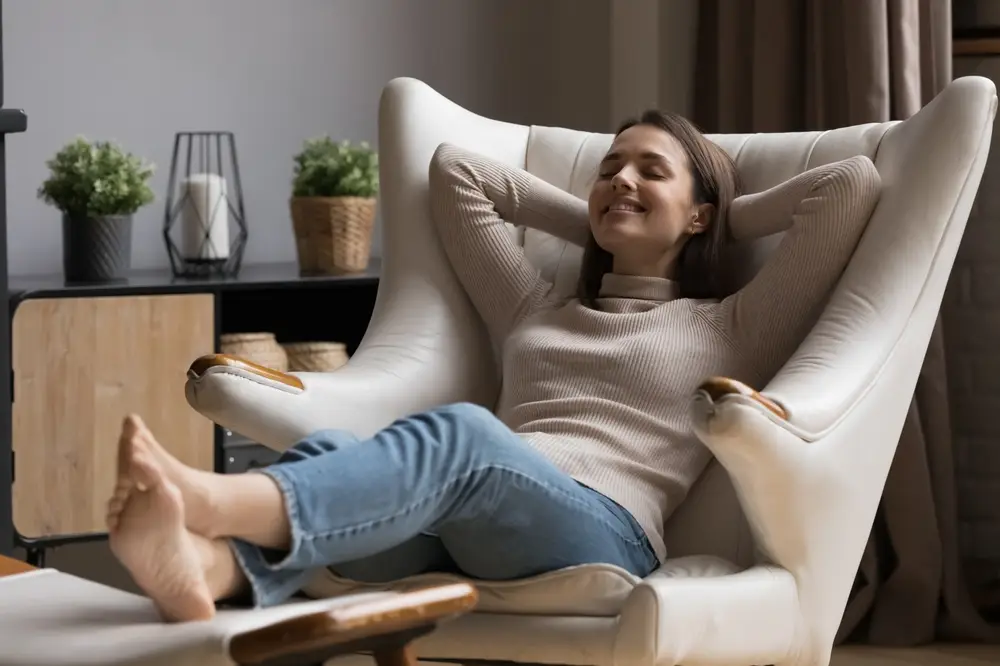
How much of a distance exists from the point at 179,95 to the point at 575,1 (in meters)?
0.98

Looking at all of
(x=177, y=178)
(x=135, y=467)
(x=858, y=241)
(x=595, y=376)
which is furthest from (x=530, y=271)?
(x=177, y=178)

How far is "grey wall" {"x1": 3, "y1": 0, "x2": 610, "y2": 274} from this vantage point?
2.93 m

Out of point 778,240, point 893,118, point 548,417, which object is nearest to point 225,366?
point 548,417

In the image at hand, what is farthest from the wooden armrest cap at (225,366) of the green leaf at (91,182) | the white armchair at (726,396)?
the green leaf at (91,182)

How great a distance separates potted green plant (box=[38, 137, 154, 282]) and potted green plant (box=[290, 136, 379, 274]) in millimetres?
339

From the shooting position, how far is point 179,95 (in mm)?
3053

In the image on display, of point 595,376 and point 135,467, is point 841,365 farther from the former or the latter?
point 135,467

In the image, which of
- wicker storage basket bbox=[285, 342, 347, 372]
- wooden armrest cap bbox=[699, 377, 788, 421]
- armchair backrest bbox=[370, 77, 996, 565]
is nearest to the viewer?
wooden armrest cap bbox=[699, 377, 788, 421]

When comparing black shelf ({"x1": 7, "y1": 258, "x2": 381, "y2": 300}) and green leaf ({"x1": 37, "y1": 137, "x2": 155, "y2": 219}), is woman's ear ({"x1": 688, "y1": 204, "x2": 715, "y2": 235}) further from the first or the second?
green leaf ({"x1": 37, "y1": 137, "x2": 155, "y2": 219})

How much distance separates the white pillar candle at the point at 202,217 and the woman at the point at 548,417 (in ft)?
2.74

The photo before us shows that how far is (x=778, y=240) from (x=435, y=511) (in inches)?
29.8

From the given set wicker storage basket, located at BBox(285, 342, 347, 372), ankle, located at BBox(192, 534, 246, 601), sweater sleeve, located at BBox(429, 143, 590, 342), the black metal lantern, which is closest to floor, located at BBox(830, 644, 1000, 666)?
sweater sleeve, located at BBox(429, 143, 590, 342)

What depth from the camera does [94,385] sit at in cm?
253

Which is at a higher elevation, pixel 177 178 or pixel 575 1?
pixel 575 1
